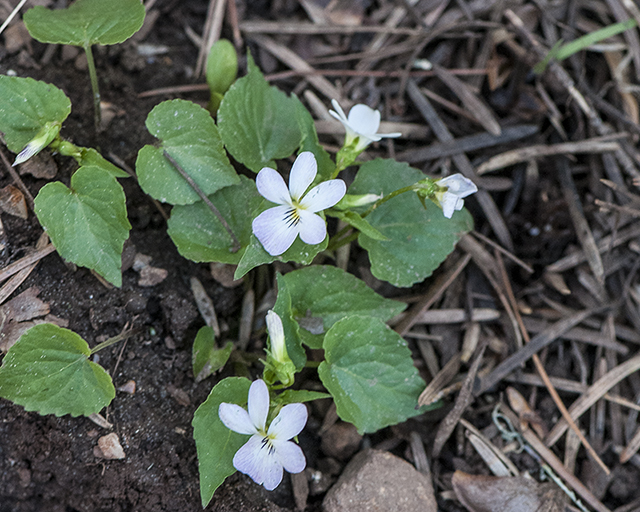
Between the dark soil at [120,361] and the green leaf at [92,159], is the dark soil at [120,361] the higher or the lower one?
the lower one

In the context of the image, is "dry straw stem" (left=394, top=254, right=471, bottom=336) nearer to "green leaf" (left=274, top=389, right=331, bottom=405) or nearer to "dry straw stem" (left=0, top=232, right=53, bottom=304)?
"green leaf" (left=274, top=389, right=331, bottom=405)

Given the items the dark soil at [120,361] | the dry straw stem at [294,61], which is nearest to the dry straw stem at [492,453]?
Answer: the dark soil at [120,361]

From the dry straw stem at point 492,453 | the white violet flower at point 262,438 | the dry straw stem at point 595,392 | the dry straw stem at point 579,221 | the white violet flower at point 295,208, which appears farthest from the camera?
the dry straw stem at point 579,221

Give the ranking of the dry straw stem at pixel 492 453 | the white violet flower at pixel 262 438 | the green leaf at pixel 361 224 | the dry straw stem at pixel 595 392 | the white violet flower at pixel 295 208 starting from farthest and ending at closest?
the dry straw stem at pixel 595 392 < the dry straw stem at pixel 492 453 < the green leaf at pixel 361 224 < the white violet flower at pixel 295 208 < the white violet flower at pixel 262 438

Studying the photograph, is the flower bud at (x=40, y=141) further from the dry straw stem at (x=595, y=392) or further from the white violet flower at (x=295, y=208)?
the dry straw stem at (x=595, y=392)

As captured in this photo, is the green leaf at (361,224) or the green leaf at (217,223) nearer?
the green leaf at (361,224)

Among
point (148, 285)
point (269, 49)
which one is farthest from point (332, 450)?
point (269, 49)

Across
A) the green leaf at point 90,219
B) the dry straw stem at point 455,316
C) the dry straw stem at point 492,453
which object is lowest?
the dry straw stem at point 492,453
